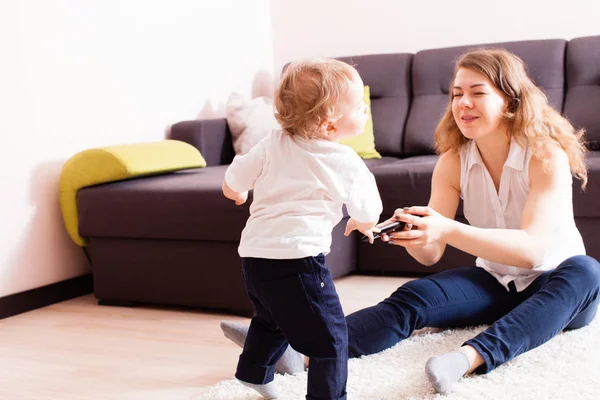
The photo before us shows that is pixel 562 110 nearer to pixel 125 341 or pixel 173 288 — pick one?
pixel 173 288

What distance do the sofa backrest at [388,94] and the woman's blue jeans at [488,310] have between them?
1.56 meters

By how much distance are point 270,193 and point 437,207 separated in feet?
2.72

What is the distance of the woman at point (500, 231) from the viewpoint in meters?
1.86

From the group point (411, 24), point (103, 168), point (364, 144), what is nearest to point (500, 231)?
point (103, 168)

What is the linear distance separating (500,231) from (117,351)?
46.1 inches

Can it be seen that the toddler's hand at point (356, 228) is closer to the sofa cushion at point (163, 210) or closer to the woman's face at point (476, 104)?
the woman's face at point (476, 104)

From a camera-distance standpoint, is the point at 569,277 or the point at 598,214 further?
the point at 598,214

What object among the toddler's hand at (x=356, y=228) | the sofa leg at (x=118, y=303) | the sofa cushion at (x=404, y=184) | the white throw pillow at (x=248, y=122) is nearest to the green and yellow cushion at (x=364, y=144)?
A: the white throw pillow at (x=248, y=122)

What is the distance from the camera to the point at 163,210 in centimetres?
266

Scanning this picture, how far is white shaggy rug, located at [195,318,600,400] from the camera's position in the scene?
1689 millimetres

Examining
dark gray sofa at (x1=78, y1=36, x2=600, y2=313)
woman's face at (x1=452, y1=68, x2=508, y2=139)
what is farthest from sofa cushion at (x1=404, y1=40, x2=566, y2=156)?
woman's face at (x1=452, y1=68, x2=508, y2=139)

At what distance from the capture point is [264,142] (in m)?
1.55

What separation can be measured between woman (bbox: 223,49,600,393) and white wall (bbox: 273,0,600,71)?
1.78 m

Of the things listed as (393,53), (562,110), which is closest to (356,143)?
(393,53)
